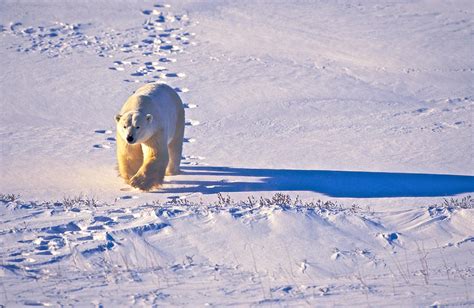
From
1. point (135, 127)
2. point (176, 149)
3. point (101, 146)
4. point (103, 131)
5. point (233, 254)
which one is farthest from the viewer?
point (103, 131)

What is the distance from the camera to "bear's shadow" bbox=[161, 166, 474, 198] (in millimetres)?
8820

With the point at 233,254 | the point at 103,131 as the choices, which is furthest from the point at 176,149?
the point at 233,254

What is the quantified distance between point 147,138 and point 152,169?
361 millimetres

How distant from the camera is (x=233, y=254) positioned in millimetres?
6062

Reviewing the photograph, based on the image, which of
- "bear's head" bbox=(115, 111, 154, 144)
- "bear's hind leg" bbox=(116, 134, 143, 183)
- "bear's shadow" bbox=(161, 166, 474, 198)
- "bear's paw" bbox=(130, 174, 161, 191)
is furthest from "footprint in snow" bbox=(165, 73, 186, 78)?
"bear's paw" bbox=(130, 174, 161, 191)

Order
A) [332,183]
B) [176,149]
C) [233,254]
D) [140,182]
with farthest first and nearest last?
[176,149], [332,183], [140,182], [233,254]

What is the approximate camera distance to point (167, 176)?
32.1 ft

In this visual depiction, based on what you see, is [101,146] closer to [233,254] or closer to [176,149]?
[176,149]

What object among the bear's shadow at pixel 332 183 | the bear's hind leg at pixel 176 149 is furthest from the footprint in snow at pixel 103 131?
the bear's shadow at pixel 332 183

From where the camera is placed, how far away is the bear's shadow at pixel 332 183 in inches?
347

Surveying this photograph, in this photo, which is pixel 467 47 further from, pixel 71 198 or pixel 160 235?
pixel 160 235

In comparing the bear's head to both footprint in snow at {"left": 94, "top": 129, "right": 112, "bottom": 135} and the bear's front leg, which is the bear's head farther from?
footprint in snow at {"left": 94, "top": 129, "right": 112, "bottom": 135}

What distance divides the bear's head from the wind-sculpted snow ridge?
1184mm

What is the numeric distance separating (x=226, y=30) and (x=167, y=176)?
832cm
